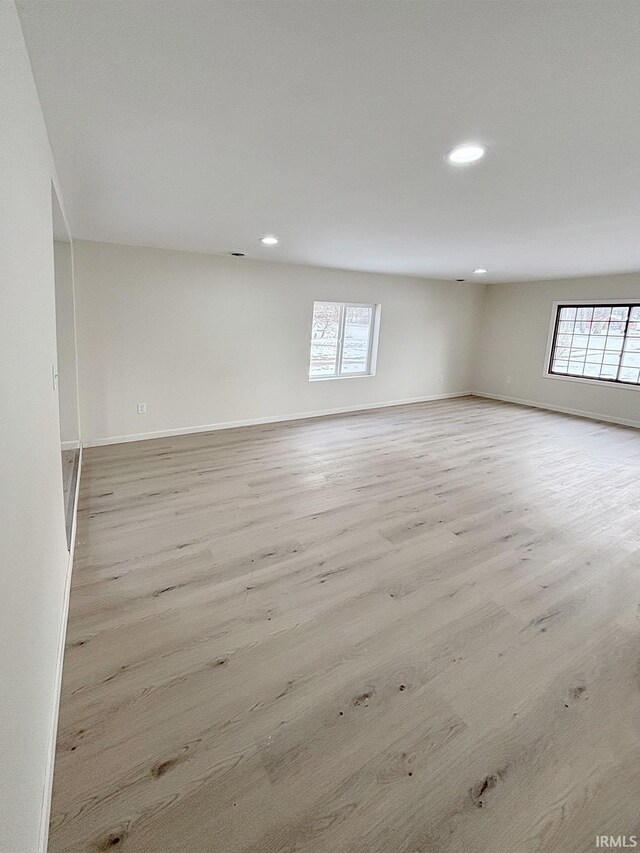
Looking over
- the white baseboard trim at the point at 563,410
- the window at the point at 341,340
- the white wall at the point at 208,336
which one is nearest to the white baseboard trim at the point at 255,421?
the white wall at the point at 208,336

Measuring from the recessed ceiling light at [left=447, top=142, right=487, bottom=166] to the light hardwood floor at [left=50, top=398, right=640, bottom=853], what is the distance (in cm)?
220

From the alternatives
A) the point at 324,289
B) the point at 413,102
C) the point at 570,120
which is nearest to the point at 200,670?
Result: the point at 413,102

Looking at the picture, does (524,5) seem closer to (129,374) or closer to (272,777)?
(272,777)

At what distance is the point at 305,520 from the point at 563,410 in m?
5.92

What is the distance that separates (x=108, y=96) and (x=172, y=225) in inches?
78.4

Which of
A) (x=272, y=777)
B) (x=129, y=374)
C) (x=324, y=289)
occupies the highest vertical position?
(x=324, y=289)

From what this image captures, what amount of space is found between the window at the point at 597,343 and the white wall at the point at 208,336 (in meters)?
2.43

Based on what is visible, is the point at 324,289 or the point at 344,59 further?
the point at 324,289

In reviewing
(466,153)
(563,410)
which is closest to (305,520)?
(466,153)

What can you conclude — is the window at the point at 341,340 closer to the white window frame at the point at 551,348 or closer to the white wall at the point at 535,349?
the white wall at the point at 535,349

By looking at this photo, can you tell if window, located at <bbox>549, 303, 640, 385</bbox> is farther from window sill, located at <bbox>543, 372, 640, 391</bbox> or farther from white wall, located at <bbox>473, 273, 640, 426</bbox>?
white wall, located at <bbox>473, 273, 640, 426</bbox>

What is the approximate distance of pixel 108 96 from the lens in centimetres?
146

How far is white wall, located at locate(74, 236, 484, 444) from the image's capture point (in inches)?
166

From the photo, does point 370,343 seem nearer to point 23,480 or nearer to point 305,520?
point 305,520
